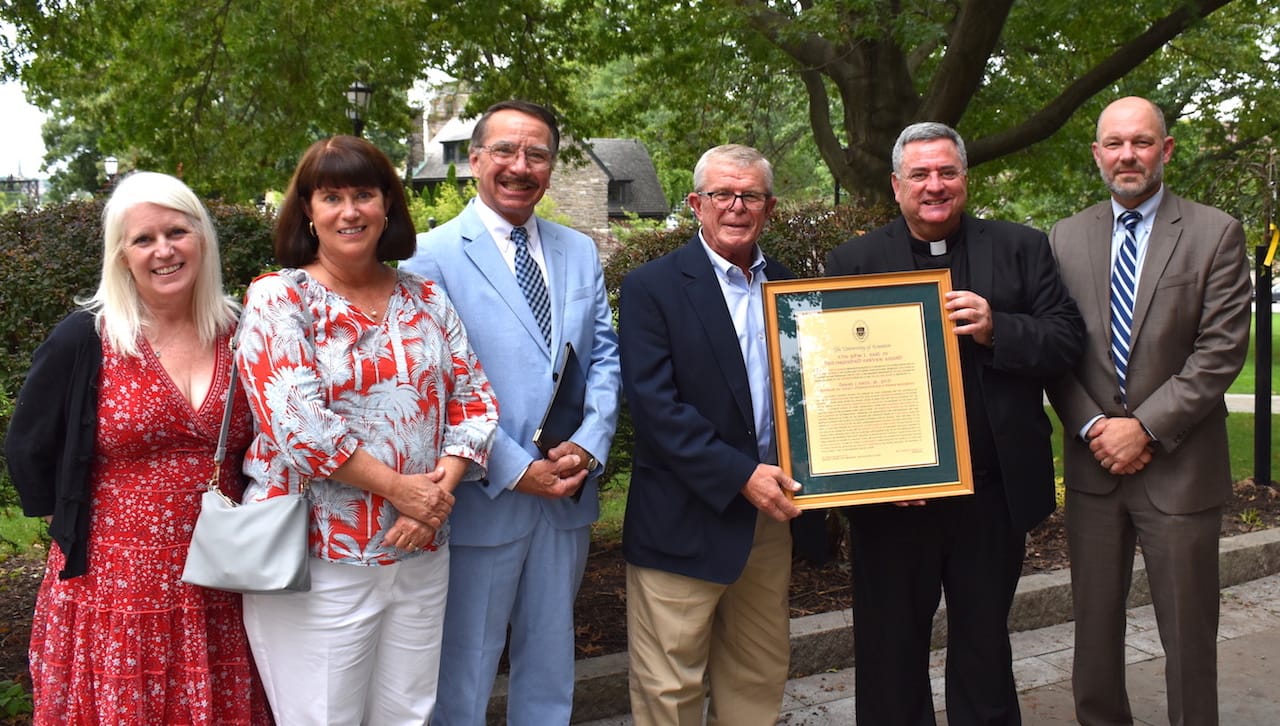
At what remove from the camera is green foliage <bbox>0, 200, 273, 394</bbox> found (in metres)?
4.34

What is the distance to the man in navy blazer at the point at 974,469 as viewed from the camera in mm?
3773

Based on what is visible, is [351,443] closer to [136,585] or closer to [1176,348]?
[136,585]

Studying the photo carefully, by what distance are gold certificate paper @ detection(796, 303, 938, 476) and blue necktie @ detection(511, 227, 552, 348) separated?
89cm

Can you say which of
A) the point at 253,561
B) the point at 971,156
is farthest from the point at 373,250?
the point at 971,156

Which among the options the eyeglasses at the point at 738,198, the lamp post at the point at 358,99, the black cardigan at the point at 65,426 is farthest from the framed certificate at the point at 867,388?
the lamp post at the point at 358,99

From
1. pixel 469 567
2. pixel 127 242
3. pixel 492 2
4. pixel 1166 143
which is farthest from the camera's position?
pixel 492 2

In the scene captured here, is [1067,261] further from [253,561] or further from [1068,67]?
[1068,67]

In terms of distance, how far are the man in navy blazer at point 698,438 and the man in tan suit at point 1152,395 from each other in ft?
4.28

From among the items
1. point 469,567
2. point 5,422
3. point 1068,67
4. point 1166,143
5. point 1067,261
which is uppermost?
point 1068,67

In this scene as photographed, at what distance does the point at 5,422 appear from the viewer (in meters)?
4.23

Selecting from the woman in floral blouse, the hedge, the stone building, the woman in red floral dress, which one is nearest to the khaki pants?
the woman in floral blouse

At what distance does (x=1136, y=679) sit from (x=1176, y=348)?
2.15 metres

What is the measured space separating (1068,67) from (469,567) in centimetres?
1241

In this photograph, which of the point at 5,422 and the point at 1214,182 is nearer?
the point at 5,422
